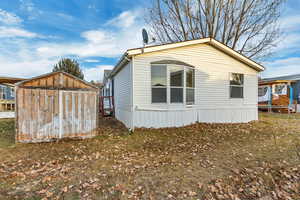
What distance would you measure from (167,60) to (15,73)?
67.8 ft

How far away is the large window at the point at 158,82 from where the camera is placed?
23.9ft

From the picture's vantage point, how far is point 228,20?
1288cm

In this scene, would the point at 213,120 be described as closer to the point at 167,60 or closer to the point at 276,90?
the point at 167,60

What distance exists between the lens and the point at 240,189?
2844mm

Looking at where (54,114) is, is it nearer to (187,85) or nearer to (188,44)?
(187,85)

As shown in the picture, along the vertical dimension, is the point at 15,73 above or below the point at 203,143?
above

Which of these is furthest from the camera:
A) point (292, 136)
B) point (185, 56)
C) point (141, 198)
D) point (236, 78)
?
point (236, 78)

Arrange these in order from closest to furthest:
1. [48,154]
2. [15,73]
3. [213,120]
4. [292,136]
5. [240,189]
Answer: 1. [240,189]
2. [48,154]
3. [292,136]
4. [213,120]
5. [15,73]

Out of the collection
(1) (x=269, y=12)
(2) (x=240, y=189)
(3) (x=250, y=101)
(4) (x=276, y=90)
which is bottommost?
(2) (x=240, y=189)

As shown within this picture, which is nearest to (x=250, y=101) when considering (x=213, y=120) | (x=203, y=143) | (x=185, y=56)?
(x=213, y=120)

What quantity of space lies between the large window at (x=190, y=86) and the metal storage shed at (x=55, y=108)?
15.2ft

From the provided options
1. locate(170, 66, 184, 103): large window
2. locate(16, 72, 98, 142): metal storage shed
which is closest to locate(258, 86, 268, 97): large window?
locate(170, 66, 184, 103): large window

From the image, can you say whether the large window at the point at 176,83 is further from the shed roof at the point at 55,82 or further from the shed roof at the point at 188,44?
the shed roof at the point at 55,82

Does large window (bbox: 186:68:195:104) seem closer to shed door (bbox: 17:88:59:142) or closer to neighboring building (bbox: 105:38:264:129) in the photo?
neighboring building (bbox: 105:38:264:129)
